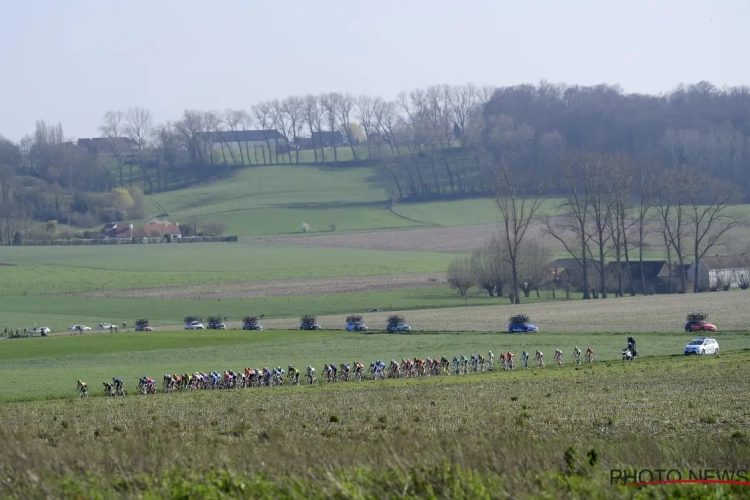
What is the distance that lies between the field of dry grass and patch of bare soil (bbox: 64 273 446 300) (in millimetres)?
16136

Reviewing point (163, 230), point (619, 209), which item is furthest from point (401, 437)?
point (163, 230)

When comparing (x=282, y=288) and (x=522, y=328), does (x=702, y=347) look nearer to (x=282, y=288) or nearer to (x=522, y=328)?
(x=522, y=328)

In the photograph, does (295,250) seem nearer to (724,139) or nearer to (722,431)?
(724,139)

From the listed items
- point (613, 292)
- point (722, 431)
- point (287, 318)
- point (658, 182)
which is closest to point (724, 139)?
point (658, 182)

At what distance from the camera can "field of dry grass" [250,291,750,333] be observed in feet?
195

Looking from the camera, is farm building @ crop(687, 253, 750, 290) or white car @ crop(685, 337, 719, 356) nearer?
white car @ crop(685, 337, 719, 356)

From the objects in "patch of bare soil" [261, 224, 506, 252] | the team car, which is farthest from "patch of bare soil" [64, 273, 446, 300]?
the team car

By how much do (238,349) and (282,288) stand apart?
39.3 m

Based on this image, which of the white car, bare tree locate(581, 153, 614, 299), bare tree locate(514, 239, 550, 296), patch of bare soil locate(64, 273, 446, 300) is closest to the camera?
the white car

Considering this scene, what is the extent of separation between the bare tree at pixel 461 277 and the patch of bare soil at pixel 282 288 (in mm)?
3886

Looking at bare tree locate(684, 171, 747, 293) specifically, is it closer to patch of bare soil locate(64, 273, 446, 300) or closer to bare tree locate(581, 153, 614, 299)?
bare tree locate(581, 153, 614, 299)

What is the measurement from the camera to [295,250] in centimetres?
12100

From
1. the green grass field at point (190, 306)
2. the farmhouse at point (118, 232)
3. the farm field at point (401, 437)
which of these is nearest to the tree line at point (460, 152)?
the farmhouse at point (118, 232)

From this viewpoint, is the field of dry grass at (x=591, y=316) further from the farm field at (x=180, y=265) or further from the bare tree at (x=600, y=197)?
the farm field at (x=180, y=265)
